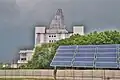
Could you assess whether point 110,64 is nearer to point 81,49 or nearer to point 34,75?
point 81,49

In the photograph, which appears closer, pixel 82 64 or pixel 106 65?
pixel 106 65

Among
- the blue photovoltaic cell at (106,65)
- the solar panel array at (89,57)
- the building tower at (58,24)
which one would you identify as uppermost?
the building tower at (58,24)

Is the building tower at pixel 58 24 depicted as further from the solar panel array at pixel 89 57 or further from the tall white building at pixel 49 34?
the solar panel array at pixel 89 57

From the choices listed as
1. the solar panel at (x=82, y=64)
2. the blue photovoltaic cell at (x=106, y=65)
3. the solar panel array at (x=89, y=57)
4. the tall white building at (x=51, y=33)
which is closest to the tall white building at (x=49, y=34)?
the tall white building at (x=51, y=33)

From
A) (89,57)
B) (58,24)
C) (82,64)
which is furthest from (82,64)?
(58,24)

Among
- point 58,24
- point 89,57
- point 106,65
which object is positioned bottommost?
point 106,65

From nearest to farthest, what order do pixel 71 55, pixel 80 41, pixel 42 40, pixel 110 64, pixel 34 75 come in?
pixel 110 64, pixel 71 55, pixel 34 75, pixel 80 41, pixel 42 40

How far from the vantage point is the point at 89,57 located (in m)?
34.6

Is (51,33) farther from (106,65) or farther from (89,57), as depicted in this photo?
(106,65)

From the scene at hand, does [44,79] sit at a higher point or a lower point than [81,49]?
lower

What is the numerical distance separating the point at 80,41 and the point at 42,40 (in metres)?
88.2

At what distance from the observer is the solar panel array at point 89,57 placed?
3336 centimetres

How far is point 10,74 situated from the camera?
4106 centimetres

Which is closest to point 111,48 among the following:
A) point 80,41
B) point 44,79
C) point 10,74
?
point 44,79
